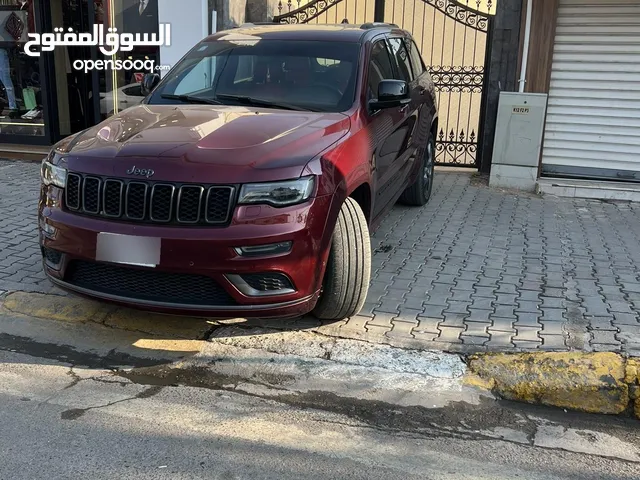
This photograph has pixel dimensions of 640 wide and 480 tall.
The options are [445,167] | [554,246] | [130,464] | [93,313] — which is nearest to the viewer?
[130,464]

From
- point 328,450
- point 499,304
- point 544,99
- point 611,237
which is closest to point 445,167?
point 544,99

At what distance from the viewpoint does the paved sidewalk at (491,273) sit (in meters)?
4.19

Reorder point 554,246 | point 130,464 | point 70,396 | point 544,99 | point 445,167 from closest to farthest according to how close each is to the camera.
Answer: point 130,464 < point 70,396 < point 554,246 < point 544,99 < point 445,167

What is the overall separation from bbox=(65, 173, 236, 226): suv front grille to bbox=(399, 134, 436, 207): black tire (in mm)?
3765

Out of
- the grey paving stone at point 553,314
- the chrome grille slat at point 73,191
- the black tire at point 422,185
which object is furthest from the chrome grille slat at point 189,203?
the black tire at point 422,185

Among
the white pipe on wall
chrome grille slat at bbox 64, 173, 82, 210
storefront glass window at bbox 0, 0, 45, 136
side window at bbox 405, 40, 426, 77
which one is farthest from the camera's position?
storefront glass window at bbox 0, 0, 45, 136

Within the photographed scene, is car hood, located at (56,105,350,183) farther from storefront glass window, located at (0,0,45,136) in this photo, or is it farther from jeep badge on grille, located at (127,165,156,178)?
A: storefront glass window, located at (0,0,45,136)

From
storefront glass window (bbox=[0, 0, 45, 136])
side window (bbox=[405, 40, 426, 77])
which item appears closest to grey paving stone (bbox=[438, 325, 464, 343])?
side window (bbox=[405, 40, 426, 77])

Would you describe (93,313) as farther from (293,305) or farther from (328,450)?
(328,450)

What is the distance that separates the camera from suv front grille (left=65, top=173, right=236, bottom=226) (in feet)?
11.3

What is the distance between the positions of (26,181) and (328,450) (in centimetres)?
650

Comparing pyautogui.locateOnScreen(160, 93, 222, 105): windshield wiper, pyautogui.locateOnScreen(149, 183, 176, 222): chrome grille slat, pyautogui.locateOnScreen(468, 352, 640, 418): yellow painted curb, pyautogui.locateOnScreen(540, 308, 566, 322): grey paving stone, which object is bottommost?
pyautogui.locateOnScreen(468, 352, 640, 418): yellow painted curb

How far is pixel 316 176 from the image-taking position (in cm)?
361

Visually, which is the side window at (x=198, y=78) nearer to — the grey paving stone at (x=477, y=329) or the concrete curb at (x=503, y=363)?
the concrete curb at (x=503, y=363)
